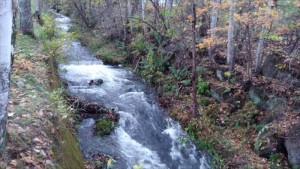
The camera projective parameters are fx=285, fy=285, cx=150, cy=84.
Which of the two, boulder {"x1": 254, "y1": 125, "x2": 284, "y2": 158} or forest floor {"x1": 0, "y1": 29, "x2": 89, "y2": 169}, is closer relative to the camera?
forest floor {"x1": 0, "y1": 29, "x2": 89, "y2": 169}

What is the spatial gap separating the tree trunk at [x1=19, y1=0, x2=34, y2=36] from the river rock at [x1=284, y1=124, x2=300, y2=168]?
10.9m

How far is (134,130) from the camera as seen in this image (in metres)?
9.98

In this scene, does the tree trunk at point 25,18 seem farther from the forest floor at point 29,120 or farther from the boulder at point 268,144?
the boulder at point 268,144

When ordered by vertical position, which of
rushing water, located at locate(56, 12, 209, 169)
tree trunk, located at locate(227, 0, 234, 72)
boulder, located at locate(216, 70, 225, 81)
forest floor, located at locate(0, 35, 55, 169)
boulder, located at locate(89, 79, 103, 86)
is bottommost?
rushing water, located at locate(56, 12, 209, 169)

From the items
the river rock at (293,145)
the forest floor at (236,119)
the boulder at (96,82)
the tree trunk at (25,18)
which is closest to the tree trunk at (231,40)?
the forest floor at (236,119)

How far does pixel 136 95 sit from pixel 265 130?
5639mm

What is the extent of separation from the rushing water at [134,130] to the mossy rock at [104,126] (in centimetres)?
17

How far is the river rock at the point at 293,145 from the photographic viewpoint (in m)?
8.20

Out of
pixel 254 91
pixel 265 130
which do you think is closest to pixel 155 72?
pixel 254 91

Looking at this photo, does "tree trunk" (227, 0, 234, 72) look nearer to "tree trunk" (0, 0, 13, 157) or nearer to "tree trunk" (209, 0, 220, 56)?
"tree trunk" (209, 0, 220, 56)

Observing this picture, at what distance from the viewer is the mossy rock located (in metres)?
9.18

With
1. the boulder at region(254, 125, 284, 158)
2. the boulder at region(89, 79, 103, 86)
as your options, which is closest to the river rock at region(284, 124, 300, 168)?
the boulder at region(254, 125, 284, 158)

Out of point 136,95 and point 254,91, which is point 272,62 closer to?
point 254,91

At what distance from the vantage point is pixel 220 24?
1580cm
